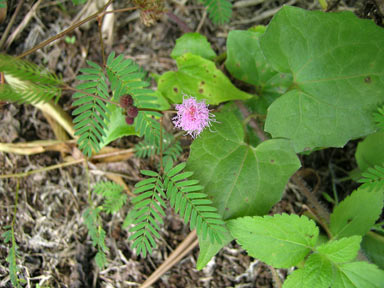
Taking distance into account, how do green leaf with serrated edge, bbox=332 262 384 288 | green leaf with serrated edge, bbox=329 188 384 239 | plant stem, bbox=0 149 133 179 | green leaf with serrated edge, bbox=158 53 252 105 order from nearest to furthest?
green leaf with serrated edge, bbox=332 262 384 288, green leaf with serrated edge, bbox=329 188 384 239, green leaf with serrated edge, bbox=158 53 252 105, plant stem, bbox=0 149 133 179

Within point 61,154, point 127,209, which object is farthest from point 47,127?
point 127,209

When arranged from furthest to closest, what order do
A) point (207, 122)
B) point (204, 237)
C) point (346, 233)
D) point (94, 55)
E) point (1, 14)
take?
point (94, 55), point (1, 14), point (346, 233), point (207, 122), point (204, 237)

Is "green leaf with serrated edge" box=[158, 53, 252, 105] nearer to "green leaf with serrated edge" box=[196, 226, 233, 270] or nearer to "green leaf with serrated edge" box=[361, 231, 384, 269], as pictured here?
"green leaf with serrated edge" box=[196, 226, 233, 270]

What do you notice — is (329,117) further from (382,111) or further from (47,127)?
(47,127)

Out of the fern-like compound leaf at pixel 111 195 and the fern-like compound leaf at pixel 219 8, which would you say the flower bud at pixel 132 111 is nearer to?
the fern-like compound leaf at pixel 111 195

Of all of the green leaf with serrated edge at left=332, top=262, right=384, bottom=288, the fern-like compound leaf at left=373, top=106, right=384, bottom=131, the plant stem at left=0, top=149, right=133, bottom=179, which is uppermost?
the plant stem at left=0, top=149, right=133, bottom=179

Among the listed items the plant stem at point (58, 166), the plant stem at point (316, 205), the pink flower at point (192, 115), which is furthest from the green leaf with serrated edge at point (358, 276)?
the plant stem at point (58, 166)

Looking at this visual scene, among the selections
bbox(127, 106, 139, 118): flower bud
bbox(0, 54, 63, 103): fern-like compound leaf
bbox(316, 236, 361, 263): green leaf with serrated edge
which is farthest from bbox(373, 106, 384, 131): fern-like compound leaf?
bbox(0, 54, 63, 103): fern-like compound leaf
